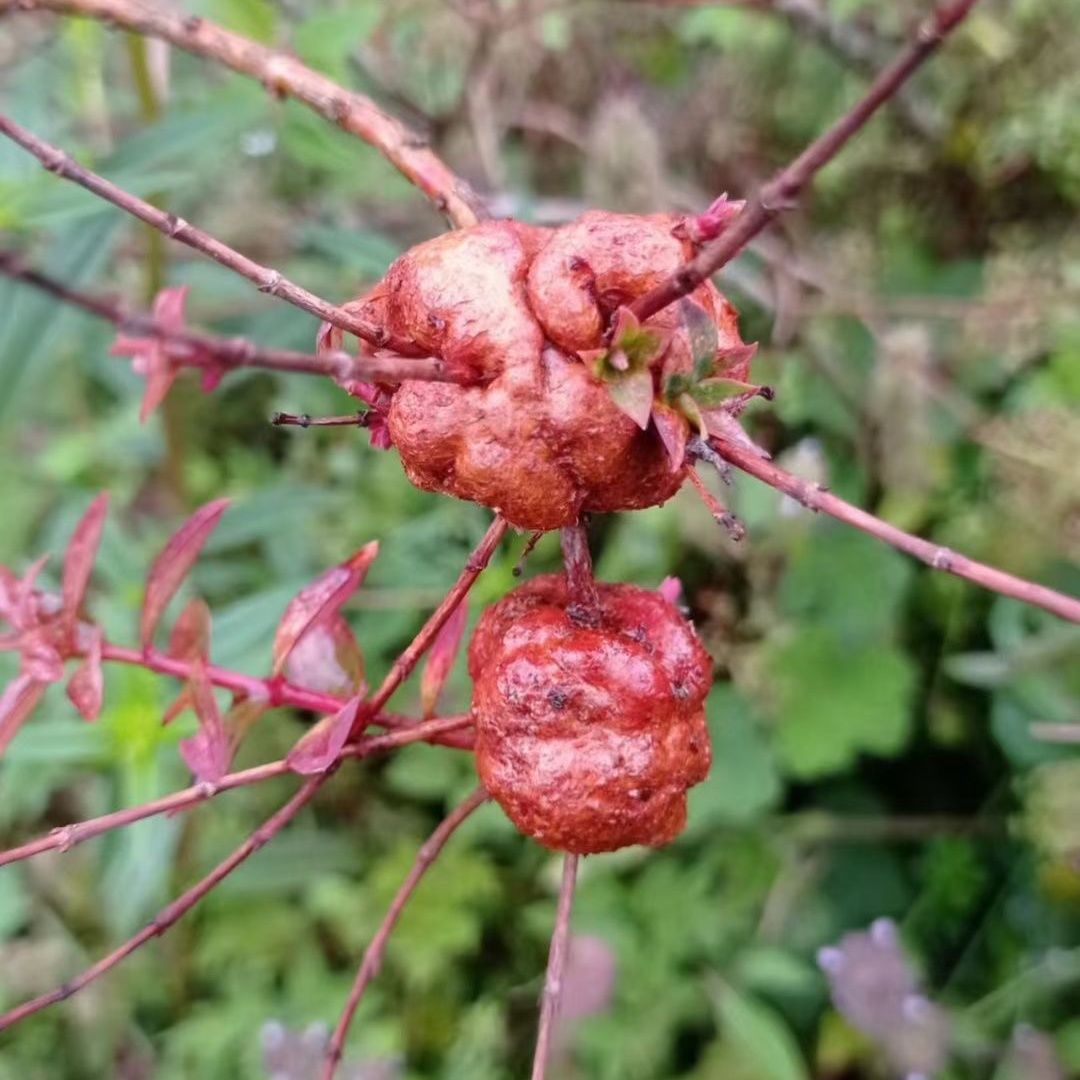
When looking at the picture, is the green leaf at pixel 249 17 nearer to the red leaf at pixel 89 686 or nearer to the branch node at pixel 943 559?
the red leaf at pixel 89 686

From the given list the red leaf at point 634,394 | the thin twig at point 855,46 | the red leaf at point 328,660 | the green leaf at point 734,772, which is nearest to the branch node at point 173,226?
the red leaf at point 634,394

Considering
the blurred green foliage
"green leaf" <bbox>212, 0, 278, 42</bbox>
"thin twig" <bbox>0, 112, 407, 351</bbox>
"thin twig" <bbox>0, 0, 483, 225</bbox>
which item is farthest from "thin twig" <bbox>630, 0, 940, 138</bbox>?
"thin twig" <bbox>0, 112, 407, 351</bbox>

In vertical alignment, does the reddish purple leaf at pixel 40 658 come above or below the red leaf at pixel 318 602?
below

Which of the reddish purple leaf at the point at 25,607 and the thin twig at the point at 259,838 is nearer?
the thin twig at the point at 259,838

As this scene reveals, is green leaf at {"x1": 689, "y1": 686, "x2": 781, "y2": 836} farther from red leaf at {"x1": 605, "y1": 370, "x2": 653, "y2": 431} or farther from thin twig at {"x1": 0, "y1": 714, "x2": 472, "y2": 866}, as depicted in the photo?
red leaf at {"x1": 605, "y1": 370, "x2": 653, "y2": 431}

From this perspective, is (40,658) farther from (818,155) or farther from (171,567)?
(818,155)

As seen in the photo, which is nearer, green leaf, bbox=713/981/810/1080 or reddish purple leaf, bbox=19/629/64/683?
reddish purple leaf, bbox=19/629/64/683
